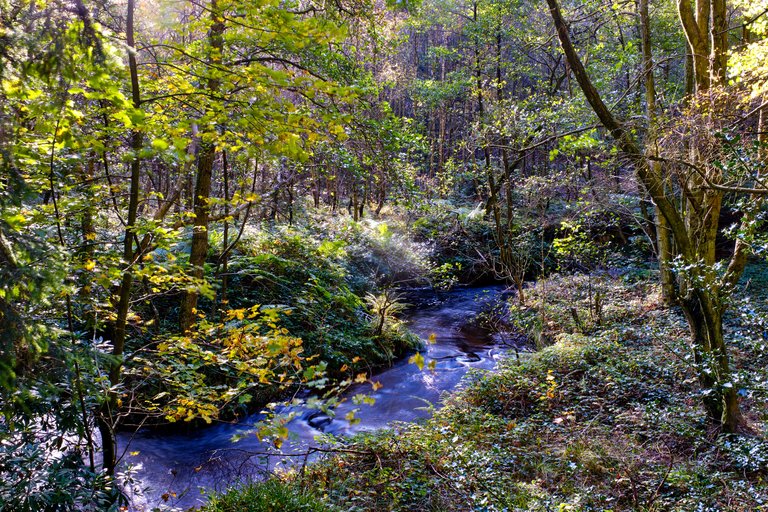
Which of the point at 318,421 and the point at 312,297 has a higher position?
the point at 312,297

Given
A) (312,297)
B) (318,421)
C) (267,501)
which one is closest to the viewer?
(267,501)

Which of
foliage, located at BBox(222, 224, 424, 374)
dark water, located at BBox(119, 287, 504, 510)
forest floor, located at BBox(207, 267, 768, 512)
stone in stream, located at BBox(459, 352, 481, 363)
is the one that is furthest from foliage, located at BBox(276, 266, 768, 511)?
foliage, located at BBox(222, 224, 424, 374)

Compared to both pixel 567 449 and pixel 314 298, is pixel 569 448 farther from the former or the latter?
pixel 314 298

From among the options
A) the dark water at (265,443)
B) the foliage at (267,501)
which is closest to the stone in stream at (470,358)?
the dark water at (265,443)

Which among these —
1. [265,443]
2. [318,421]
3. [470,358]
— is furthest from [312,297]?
[470,358]

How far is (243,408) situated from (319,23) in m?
5.73

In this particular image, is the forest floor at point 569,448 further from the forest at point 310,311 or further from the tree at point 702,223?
the tree at point 702,223

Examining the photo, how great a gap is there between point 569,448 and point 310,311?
206 inches

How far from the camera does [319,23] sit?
277cm

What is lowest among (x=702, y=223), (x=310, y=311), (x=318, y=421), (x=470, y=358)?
(x=318, y=421)

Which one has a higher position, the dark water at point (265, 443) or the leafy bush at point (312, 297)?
the leafy bush at point (312, 297)

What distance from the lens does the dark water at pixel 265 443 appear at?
5.28m

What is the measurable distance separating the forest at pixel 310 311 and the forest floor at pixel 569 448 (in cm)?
3

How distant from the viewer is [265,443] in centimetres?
635
